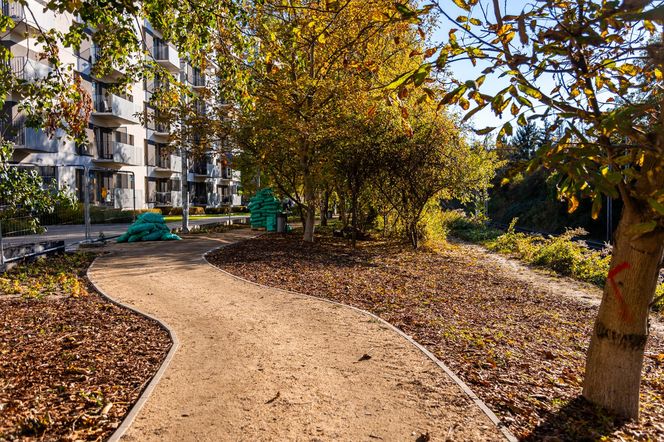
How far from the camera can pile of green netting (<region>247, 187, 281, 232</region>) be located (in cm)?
2327

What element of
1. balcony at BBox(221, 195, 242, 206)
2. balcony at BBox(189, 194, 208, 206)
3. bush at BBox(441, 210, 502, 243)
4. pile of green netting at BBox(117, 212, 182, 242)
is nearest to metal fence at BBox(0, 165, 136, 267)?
pile of green netting at BBox(117, 212, 182, 242)

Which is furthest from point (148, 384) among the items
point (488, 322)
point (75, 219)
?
point (75, 219)

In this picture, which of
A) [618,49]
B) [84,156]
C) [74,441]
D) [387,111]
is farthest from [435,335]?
[84,156]

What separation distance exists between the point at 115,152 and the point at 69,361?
1265 inches

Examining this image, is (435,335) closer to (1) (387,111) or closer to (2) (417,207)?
(1) (387,111)

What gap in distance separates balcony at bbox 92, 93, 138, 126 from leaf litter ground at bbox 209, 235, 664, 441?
2287 cm

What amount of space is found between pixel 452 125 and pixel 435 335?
10.3 metres

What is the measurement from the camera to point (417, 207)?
16.5 meters

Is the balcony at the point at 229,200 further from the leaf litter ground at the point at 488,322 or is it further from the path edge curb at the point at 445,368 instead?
the path edge curb at the point at 445,368

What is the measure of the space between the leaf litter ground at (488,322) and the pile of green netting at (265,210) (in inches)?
321

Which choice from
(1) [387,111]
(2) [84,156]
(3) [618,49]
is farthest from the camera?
(2) [84,156]

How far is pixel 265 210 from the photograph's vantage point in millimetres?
23859

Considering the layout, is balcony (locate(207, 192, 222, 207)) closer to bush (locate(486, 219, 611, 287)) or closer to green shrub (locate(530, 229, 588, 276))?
bush (locate(486, 219, 611, 287))

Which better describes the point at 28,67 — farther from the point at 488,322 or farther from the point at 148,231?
the point at 488,322
